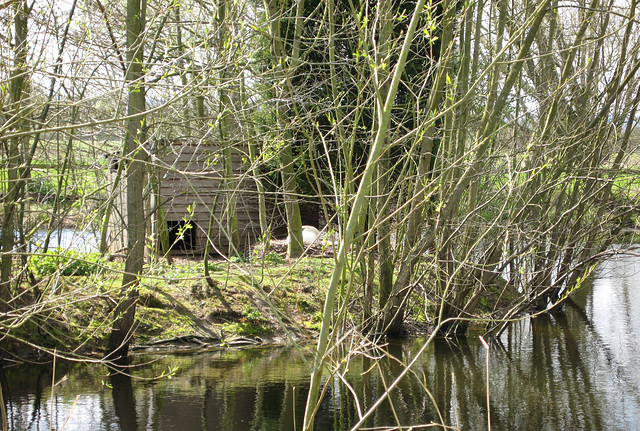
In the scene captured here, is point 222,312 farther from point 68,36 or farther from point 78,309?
point 68,36

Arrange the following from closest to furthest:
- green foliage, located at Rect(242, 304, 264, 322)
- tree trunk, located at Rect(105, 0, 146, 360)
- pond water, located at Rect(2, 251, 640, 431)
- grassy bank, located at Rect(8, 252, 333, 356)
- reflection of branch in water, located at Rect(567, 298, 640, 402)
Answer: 1. pond water, located at Rect(2, 251, 640, 431)
2. reflection of branch in water, located at Rect(567, 298, 640, 402)
3. tree trunk, located at Rect(105, 0, 146, 360)
4. grassy bank, located at Rect(8, 252, 333, 356)
5. green foliage, located at Rect(242, 304, 264, 322)

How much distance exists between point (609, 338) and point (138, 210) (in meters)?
6.89

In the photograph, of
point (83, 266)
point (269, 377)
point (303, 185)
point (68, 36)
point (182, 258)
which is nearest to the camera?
point (68, 36)

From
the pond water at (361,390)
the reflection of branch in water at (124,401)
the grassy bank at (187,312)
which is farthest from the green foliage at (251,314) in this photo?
the reflection of branch in water at (124,401)

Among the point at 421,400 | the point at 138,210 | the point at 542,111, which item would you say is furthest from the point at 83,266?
the point at 542,111

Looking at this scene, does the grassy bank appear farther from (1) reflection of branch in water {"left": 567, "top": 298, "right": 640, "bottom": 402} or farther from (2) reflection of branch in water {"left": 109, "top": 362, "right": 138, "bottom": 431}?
(1) reflection of branch in water {"left": 567, "top": 298, "right": 640, "bottom": 402}

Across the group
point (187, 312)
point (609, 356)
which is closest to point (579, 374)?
point (609, 356)

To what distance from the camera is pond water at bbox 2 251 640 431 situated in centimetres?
630

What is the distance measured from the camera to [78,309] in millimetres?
8789

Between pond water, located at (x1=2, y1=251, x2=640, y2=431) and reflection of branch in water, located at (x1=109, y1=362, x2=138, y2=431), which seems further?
pond water, located at (x1=2, y1=251, x2=640, y2=431)

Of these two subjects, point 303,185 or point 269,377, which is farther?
point 303,185

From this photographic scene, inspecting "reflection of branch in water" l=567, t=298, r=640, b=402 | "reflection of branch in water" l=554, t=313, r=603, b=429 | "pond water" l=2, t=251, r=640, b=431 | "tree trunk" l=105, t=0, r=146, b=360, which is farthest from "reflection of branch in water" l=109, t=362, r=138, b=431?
"reflection of branch in water" l=567, t=298, r=640, b=402

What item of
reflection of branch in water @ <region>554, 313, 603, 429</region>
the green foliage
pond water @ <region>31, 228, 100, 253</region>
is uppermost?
pond water @ <region>31, 228, 100, 253</region>

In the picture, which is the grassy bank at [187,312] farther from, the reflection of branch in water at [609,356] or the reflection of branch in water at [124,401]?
the reflection of branch in water at [609,356]
